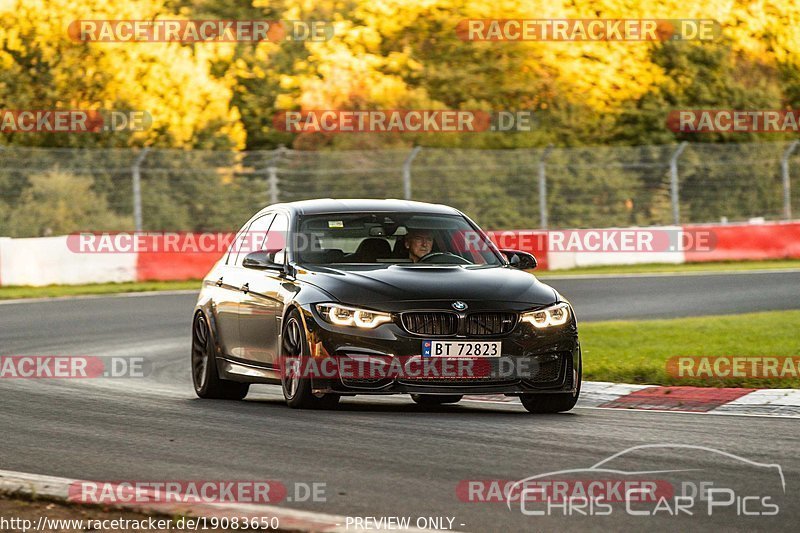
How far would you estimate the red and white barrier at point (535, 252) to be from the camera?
28.6m

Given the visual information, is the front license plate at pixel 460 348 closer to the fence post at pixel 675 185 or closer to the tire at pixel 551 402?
the tire at pixel 551 402

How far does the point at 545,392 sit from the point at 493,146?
35829 millimetres

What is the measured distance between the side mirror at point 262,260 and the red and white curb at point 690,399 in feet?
7.20

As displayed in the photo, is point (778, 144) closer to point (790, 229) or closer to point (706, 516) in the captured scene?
point (790, 229)

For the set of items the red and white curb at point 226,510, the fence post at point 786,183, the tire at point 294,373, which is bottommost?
the fence post at point 786,183

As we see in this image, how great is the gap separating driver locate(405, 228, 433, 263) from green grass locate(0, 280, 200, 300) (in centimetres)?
1612

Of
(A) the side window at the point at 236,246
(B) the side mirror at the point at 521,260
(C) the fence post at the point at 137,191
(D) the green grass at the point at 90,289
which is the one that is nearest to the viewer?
(B) the side mirror at the point at 521,260

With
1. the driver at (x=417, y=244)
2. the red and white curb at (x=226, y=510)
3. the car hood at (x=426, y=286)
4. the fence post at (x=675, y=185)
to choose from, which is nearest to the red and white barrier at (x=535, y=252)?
the fence post at (x=675, y=185)

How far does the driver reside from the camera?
38.3 feet

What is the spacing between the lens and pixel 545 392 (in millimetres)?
10695

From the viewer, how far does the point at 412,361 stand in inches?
407

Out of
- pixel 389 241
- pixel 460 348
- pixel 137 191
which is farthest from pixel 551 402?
pixel 137 191

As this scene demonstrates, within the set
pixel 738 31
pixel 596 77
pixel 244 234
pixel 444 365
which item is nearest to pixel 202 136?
pixel 596 77

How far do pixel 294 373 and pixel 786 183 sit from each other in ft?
86.0
